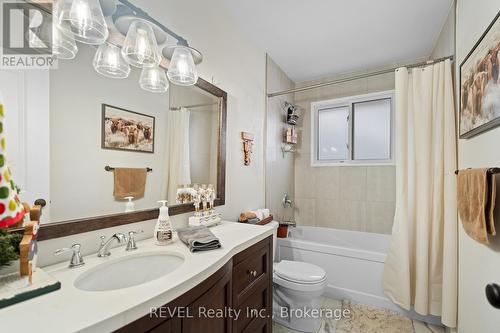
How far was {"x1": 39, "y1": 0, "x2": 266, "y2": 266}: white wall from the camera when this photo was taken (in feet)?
4.62

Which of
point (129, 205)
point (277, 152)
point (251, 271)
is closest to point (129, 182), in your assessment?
point (129, 205)

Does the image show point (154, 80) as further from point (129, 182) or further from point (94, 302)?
point (94, 302)

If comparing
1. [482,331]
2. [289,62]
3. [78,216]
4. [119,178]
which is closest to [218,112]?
[119,178]

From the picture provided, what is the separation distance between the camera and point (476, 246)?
1.29m

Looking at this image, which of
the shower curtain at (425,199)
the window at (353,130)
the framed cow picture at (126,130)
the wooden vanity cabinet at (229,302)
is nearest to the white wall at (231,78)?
the framed cow picture at (126,130)

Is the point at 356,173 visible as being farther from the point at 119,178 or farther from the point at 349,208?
the point at 119,178

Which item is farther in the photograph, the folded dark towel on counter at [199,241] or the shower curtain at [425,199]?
the shower curtain at [425,199]

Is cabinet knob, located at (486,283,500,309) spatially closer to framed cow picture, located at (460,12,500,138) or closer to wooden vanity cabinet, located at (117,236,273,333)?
framed cow picture, located at (460,12,500,138)

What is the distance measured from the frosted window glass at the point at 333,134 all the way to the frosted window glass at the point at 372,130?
0.13 m

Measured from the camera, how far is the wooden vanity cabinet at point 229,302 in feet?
2.39

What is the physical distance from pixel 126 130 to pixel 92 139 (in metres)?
0.17

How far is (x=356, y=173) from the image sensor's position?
119 inches

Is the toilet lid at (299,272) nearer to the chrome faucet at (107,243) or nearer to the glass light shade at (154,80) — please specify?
the chrome faucet at (107,243)

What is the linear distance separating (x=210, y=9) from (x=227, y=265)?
181 centimetres
